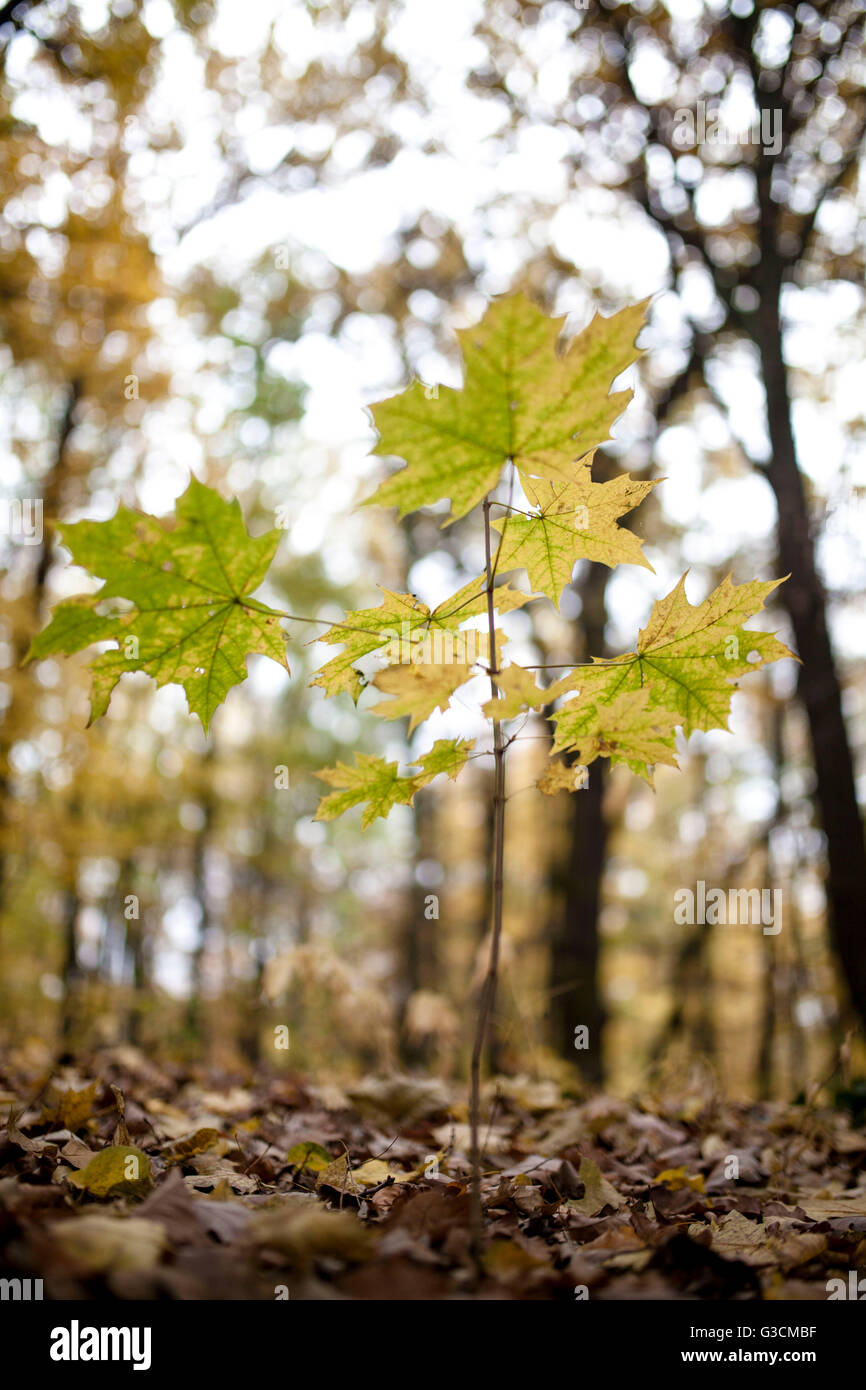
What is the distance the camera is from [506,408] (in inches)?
46.2

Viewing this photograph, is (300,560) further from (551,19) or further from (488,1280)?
(488,1280)

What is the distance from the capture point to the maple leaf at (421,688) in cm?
124

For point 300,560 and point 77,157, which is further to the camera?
point 300,560

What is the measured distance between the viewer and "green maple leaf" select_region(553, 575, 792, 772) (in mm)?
1407

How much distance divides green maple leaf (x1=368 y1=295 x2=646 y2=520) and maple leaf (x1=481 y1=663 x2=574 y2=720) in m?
0.26

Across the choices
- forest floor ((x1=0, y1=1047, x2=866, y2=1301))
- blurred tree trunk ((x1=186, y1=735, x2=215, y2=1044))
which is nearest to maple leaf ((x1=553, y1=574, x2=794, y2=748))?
forest floor ((x1=0, y1=1047, x2=866, y2=1301))

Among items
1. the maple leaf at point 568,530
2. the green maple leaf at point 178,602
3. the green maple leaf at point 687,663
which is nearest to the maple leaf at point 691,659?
the green maple leaf at point 687,663

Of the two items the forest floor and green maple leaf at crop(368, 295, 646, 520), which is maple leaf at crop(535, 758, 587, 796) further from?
the forest floor

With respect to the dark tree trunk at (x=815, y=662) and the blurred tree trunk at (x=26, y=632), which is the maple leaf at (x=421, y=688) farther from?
the blurred tree trunk at (x=26, y=632)

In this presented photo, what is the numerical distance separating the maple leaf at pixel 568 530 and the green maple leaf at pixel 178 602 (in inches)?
18.8

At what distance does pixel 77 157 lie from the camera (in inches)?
231
